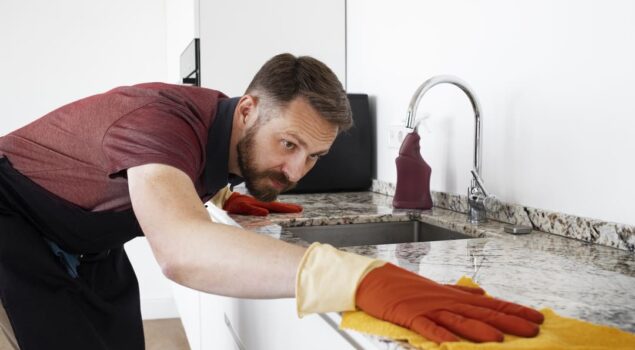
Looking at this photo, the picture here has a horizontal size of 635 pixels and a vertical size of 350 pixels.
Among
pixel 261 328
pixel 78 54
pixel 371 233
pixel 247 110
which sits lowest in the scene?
pixel 261 328

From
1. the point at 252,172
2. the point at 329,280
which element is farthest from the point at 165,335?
the point at 329,280

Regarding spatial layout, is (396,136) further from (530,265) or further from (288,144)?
(530,265)

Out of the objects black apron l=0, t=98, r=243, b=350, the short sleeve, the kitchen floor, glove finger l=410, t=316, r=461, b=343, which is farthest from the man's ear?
the kitchen floor

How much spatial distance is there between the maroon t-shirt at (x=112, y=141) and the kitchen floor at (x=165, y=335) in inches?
80.3

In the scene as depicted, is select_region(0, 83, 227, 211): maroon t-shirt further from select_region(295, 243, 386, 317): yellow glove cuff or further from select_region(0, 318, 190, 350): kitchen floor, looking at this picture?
select_region(0, 318, 190, 350): kitchen floor

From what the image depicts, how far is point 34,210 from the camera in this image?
1.16 meters

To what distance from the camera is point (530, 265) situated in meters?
0.95

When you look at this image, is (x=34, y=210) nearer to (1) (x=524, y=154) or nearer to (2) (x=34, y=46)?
(1) (x=524, y=154)

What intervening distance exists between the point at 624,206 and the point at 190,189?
77cm

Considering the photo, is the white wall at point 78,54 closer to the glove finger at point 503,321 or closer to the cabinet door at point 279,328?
the cabinet door at point 279,328

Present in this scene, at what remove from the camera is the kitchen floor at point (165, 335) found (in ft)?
9.93

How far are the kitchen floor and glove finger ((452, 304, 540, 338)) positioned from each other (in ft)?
8.59

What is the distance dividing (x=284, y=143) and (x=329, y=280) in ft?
1.53

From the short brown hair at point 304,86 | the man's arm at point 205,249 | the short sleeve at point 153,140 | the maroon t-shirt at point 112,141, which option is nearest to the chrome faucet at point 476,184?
the short brown hair at point 304,86
